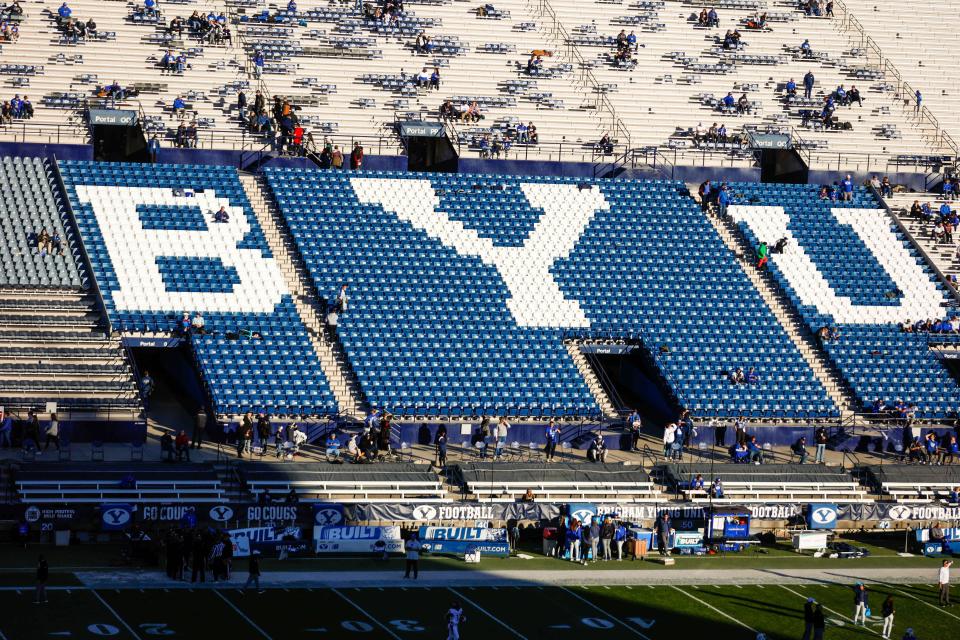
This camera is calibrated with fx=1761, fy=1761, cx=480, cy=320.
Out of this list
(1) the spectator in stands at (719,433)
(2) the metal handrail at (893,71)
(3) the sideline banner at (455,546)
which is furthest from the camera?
(2) the metal handrail at (893,71)

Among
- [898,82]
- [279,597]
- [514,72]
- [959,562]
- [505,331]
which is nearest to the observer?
[279,597]

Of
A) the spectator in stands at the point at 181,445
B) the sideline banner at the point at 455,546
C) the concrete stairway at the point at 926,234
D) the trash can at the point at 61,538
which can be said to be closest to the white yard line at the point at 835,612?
the sideline banner at the point at 455,546

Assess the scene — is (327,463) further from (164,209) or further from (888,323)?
(888,323)

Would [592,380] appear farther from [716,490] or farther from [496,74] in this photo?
[496,74]

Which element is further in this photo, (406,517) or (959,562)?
(959,562)

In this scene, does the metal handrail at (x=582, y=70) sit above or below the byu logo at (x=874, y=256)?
above

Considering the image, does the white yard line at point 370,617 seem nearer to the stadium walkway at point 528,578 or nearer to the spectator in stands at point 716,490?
the stadium walkway at point 528,578

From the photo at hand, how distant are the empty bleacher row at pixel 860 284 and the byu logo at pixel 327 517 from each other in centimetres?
2081

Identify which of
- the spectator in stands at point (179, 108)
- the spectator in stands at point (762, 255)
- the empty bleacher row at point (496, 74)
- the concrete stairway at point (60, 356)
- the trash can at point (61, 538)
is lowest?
the trash can at point (61, 538)

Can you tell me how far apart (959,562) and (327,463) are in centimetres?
1872

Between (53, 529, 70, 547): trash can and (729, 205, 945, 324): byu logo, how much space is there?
1147 inches

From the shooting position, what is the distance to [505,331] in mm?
58906

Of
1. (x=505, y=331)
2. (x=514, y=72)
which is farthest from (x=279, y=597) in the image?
(x=514, y=72)

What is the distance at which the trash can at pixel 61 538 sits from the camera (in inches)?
1815
